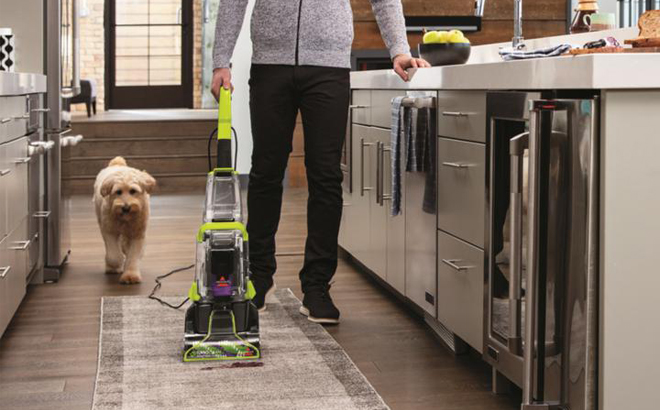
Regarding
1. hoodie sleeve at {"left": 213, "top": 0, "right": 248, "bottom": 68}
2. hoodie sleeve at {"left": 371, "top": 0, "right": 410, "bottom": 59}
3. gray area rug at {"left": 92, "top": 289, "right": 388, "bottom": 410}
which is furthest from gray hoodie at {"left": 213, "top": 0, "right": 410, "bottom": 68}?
gray area rug at {"left": 92, "top": 289, "right": 388, "bottom": 410}

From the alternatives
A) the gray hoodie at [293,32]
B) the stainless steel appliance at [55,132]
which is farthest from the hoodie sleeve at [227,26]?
the stainless steel appliance at [55,132]

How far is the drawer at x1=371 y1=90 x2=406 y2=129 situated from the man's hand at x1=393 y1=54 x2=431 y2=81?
133 mm

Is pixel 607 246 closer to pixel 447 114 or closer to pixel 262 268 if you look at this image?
pixel 447 114

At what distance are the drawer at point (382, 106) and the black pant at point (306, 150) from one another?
28 cm

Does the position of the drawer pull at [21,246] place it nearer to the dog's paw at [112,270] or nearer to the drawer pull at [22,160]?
the drawer pull at [22,160]

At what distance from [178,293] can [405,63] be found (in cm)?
123

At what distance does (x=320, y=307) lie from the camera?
313cm

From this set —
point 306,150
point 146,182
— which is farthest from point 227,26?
point 146,182

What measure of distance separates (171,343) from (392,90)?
1.12 m

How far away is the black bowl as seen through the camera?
9.90 feet

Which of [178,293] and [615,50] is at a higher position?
[615,50]

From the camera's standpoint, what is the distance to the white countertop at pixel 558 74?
1788 mm

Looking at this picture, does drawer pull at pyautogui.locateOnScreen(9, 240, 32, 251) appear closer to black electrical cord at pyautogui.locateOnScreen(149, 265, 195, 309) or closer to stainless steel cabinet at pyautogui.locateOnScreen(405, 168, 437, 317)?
black electrical cord at pyautogui.locateOnScreen(149, 265, 195, 309)

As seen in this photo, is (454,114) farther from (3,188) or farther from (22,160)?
(22,160)
